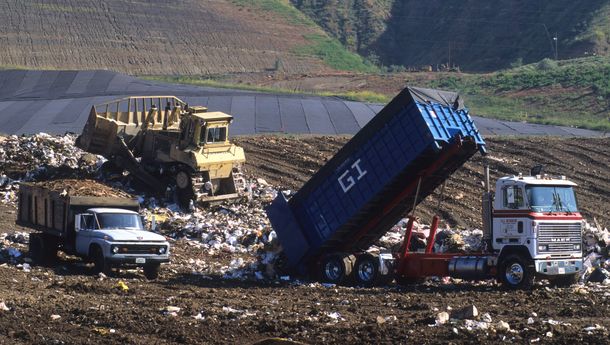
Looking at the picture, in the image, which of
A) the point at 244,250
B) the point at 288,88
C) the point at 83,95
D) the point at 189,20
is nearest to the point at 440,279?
the point at 244,250

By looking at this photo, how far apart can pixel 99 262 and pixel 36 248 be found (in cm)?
204

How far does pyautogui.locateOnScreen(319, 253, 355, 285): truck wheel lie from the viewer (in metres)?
21.3

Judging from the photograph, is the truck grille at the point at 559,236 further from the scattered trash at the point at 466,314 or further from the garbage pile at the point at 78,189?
the garbage pile at the point at 78,189

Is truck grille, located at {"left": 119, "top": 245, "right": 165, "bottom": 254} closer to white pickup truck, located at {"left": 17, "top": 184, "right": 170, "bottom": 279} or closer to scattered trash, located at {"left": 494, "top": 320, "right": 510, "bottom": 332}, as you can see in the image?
white pickup truck, located at {"left": 17, "top": 184, "right": 170, "bottom": 279}

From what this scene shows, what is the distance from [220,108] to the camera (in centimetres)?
4538

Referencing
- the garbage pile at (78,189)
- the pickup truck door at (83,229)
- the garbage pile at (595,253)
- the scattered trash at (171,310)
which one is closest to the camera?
the scattered trash at (171,310)

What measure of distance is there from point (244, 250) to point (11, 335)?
12.1 meters

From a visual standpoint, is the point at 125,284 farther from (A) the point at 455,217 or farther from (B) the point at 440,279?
(A) the point at 455,217

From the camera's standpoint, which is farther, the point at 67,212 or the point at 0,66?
the point at 0,66

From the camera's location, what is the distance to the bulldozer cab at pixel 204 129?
1166 inches

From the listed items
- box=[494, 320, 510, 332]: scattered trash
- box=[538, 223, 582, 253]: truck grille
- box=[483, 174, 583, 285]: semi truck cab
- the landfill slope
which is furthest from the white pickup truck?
the landfill slope

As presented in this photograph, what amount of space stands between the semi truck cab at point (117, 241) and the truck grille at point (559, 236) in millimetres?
7031

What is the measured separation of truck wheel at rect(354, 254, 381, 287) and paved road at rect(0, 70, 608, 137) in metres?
20.2

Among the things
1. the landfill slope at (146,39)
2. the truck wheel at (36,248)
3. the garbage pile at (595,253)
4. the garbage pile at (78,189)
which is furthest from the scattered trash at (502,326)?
the landfill slope at (146,39)
